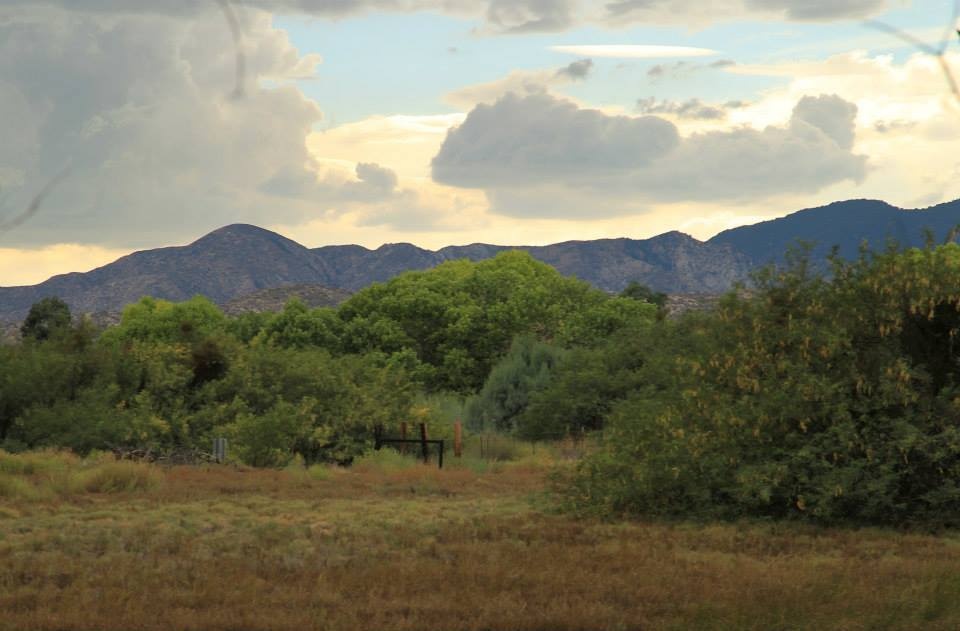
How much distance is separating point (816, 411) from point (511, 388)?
109ft

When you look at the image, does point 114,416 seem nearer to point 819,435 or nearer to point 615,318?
point 819,435

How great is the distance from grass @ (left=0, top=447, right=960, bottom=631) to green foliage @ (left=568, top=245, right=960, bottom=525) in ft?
3.27

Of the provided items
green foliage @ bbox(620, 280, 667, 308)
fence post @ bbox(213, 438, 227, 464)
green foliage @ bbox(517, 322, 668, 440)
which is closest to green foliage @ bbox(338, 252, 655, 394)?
green foliage @ bbox(517, 322, 668, 440)

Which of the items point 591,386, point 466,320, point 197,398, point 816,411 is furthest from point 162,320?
point 816,411

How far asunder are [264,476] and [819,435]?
14.8 meters

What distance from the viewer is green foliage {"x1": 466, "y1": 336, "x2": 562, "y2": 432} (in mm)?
53406

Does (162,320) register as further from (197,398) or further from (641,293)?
(197,398)

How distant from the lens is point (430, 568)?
1578 centimetres


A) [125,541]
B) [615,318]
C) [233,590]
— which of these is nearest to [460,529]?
[125,541]

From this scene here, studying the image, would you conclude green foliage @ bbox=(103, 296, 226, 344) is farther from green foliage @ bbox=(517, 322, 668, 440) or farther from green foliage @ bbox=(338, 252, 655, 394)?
green foliage @ bbox=(517, 322, 668, 440)

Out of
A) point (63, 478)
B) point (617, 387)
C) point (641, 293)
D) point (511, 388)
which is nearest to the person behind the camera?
point (63, 478)

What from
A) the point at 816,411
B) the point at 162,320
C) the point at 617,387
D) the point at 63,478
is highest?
the point at 162,320

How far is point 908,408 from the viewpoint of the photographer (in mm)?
20953

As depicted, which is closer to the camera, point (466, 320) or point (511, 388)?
point (511, 388)
